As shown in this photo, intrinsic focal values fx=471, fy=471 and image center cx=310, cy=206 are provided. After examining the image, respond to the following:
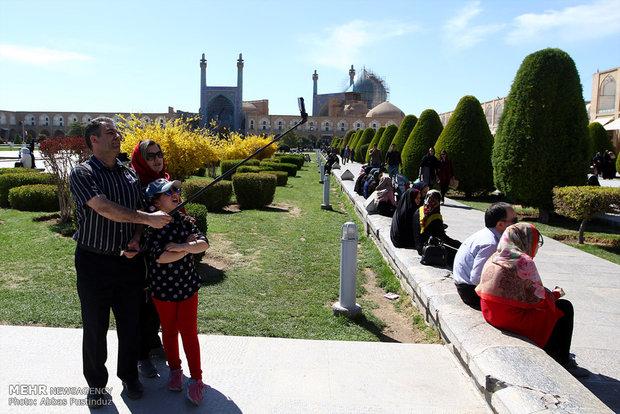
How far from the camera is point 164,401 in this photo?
246 cm

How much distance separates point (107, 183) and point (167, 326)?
80cm

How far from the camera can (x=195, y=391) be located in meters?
2.40

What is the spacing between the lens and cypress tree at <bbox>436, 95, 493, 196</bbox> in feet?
41.5

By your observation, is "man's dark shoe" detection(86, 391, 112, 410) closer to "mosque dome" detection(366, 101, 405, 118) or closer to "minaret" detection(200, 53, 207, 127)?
"mosque dome" detection(366, 101, 405, 118)

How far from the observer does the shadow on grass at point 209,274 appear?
4852 millimetres

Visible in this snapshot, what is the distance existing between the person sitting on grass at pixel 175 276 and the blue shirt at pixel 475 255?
6.13ft

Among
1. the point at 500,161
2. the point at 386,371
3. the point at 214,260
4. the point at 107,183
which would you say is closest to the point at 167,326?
the point at 107,183

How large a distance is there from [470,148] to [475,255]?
33.1 ft

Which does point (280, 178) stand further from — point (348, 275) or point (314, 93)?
point (314, 93)

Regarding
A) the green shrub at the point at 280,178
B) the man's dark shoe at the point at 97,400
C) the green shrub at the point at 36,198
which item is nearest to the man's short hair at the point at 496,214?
the man's dark shoe at the point at 97,400

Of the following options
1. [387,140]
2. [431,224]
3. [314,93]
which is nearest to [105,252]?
[431,224]

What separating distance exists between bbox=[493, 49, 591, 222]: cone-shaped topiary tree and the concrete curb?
6.19 meters

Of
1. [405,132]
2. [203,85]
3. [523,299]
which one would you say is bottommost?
[523,299]

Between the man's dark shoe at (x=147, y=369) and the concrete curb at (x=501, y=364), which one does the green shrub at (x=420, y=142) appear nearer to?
the concrete curb at (x=501, y=364)
